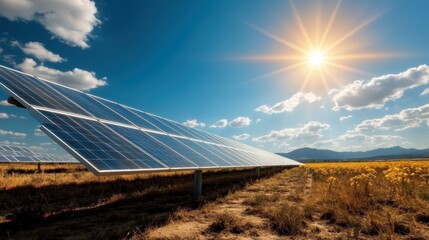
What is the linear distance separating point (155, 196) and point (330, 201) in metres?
6.98

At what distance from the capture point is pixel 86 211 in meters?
9.59

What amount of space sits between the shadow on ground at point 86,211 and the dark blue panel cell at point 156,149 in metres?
1.42

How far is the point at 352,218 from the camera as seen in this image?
789cm

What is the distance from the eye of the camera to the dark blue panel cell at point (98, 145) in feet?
24.0

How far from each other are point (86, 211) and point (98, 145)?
269 centimetres

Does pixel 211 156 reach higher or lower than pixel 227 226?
higher

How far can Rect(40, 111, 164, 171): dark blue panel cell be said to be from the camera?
732 cm

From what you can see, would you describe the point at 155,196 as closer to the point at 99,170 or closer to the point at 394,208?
the point at 99,170

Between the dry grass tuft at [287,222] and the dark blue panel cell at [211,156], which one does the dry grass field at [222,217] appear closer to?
the dry grass tuft at [287,222]

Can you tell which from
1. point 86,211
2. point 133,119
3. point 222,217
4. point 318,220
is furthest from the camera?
point 133,119

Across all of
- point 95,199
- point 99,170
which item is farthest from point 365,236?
point 95,199

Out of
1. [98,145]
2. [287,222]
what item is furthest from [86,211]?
[287,222]

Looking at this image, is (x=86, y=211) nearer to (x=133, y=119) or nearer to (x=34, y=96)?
(x=34, y=96)

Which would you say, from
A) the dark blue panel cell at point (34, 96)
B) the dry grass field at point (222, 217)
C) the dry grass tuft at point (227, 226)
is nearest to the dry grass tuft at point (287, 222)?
the dry grass field at point (222, 217)
